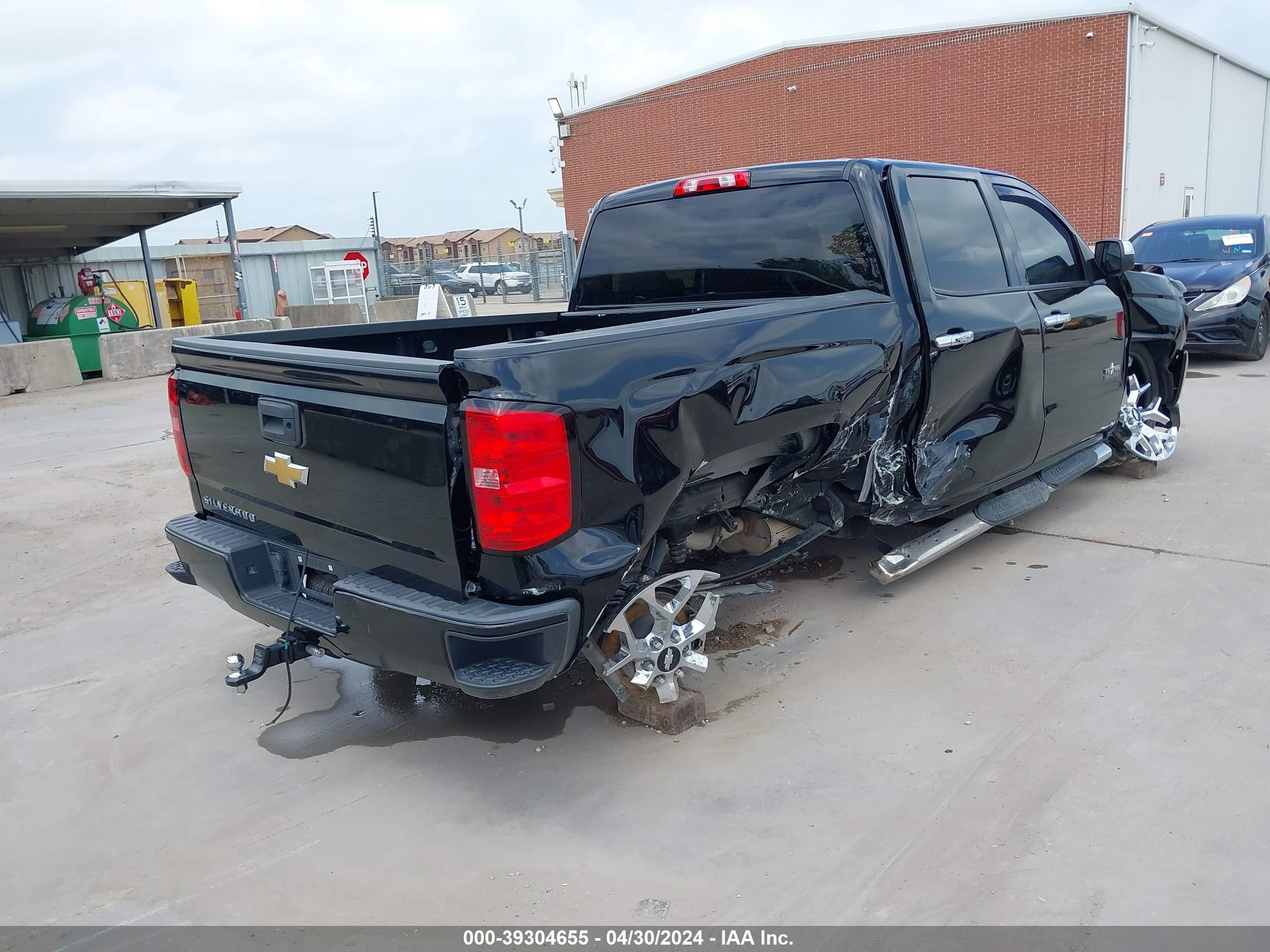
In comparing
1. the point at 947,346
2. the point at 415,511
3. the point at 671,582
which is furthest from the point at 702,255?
the point at 415,511

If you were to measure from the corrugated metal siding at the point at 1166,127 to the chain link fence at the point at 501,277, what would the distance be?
15.0m

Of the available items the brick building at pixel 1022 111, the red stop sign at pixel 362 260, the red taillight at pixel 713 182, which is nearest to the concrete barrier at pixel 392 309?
the red stop sign at pixel 362 260

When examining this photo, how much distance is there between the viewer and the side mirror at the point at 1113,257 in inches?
229

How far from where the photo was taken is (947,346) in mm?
4328

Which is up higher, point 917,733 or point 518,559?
point 518,559

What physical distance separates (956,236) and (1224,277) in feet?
27.8

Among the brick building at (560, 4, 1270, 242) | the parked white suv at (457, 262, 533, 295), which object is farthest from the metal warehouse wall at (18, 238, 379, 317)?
the parked white suv at (457, 262, 533, 295)

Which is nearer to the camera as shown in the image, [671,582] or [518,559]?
[518,559]

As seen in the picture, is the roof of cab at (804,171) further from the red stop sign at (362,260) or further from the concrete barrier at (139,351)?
the red stop sign at (362,260)

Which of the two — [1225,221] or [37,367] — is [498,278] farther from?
[1225,221]

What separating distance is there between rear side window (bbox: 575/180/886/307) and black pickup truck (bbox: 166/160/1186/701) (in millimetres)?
12

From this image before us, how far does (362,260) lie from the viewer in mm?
27406

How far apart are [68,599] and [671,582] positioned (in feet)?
13.0

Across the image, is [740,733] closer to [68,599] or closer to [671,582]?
[671,582]
